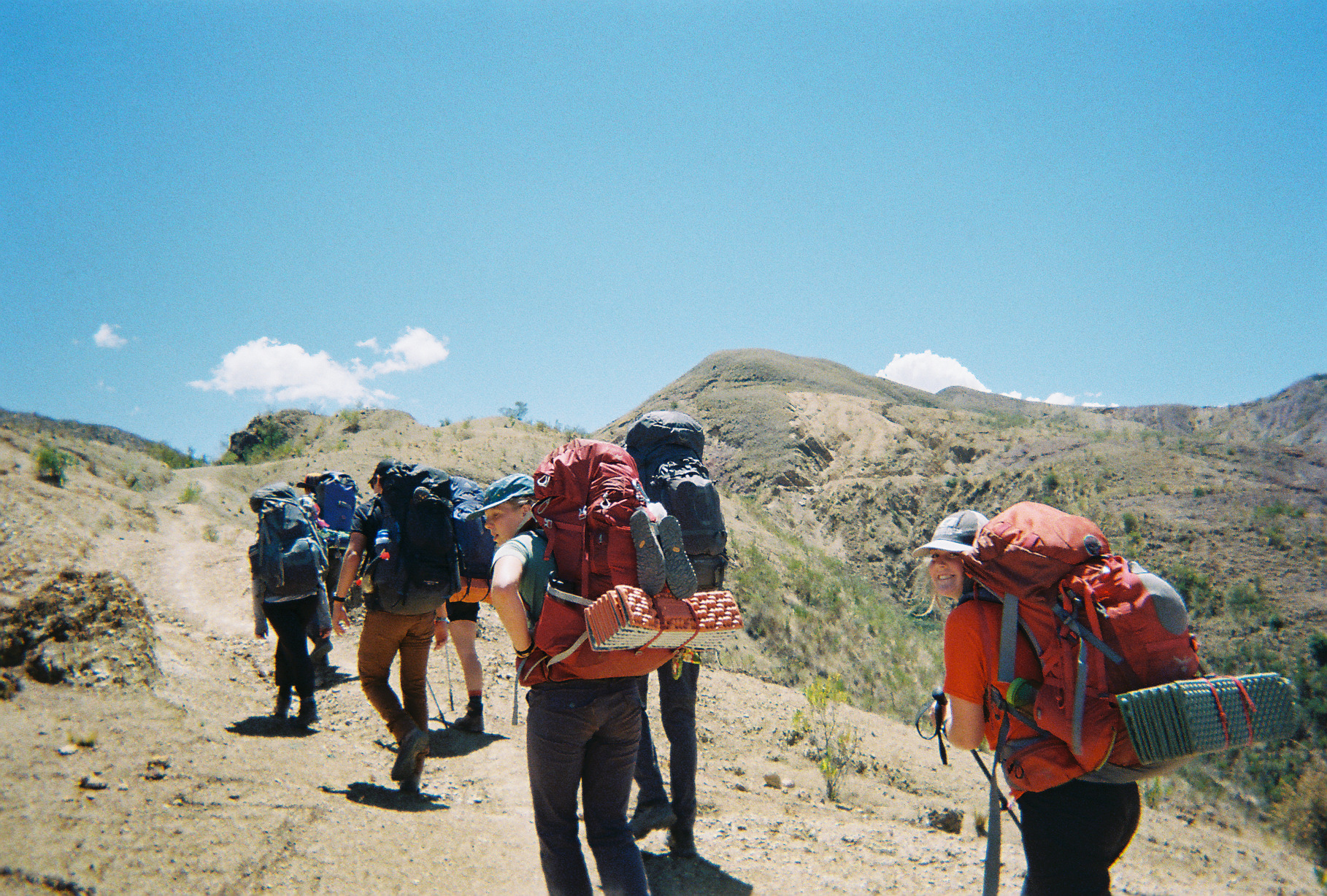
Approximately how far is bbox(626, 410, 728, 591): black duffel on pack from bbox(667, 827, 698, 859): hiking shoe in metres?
1.23

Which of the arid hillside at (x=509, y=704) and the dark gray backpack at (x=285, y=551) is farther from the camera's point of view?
the dark gray backpack at (x=285, y=551)

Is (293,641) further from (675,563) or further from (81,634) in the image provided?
(675,563)

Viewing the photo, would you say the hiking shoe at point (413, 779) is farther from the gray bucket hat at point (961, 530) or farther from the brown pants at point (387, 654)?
the gray bucket hat at point (961, 530)

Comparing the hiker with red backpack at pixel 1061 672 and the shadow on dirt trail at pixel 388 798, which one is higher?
the hiker with red backpack at pixel 1061 672

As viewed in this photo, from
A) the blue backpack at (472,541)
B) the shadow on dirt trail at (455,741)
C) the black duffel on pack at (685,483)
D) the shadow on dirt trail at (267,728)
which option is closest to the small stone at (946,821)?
the black duffel on pack at (685,483)

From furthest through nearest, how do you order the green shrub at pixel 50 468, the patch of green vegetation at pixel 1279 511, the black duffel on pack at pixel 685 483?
the patch of green vegetation at pixel 1279 511
the green shrub at pixel 50 468
the black duffel on pack at pixel 685 483

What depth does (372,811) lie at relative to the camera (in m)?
3.75

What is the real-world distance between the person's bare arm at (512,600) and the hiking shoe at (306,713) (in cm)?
367

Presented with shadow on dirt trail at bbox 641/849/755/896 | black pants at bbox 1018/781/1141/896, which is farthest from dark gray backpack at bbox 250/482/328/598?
black pants at bbox 1018/781/1141/896

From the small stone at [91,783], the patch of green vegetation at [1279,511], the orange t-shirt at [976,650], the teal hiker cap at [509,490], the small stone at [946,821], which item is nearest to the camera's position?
the orange t-shirt at [976,650]

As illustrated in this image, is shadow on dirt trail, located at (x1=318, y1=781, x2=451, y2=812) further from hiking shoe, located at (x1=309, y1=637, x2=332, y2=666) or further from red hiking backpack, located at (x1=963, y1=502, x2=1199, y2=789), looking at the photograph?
red hiking backpack, located at (x1=963, y1=502, x2=1199, y2=789)

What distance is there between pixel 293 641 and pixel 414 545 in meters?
1.76

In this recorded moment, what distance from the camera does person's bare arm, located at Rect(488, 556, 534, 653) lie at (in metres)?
2.32

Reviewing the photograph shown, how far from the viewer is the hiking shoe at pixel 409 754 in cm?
407
